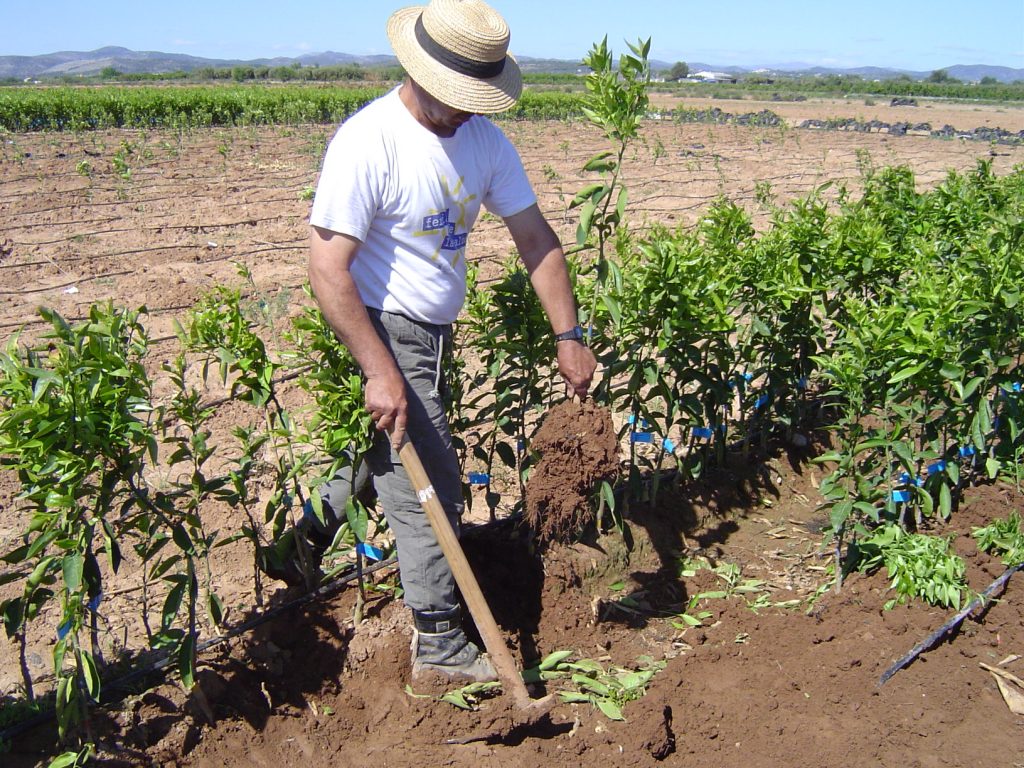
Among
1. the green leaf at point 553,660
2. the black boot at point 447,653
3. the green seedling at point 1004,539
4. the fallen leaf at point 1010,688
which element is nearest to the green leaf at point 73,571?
the black boot at point 447,653

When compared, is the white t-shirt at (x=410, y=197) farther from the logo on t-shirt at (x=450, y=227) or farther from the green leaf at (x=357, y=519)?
the green leaf at (x=357, y=519)

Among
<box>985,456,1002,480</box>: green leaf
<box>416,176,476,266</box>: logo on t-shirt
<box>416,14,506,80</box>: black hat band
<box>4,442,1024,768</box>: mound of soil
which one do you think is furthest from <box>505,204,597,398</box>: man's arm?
<box>985,456,1002,480</box>: green leaf

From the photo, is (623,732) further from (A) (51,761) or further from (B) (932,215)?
(B) (932,215)

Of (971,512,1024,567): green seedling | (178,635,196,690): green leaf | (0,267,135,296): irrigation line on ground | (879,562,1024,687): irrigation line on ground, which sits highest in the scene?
(0,267,135,296): irrigation line on ground

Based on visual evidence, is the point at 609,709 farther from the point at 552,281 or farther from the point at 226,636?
the point at 552,281

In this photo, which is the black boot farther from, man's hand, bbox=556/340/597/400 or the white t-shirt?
the white t-shirt

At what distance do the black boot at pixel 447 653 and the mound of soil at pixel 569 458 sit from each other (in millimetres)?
476

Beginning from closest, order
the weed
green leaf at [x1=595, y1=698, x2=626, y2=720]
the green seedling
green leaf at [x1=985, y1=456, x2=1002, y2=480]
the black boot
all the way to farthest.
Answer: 1. green leaf at [x1=595, y1=698, x2=626, y2=720]
2. the black boot
3. the weed
4. the green seedling
5. green leaf at [x1=985, y1=456, x2=1002, y2=480]

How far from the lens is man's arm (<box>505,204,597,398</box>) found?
2.93 metres

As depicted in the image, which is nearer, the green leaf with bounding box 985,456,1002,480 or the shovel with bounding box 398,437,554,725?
the shovel with bounding box 398,437,554,725

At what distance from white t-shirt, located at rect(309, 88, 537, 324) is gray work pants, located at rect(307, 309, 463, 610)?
0.09 metres

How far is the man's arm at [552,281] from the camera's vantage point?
9.60 ft

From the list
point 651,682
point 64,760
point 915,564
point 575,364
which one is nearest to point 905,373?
point 915,564

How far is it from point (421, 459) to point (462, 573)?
0.42 m
